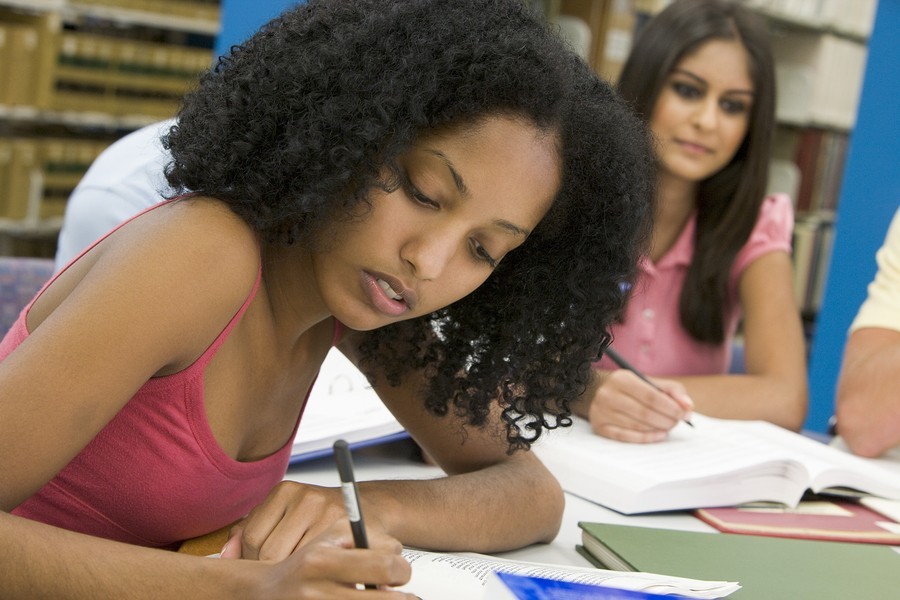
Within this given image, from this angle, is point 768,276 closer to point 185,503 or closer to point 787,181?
point 185,503

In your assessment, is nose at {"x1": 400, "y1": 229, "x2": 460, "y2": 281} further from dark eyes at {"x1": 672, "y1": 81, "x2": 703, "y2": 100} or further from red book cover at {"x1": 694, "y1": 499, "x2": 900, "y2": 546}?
dark eyes at {"x1": 672, "y1": 81, "x2": 703, "y2": 100}

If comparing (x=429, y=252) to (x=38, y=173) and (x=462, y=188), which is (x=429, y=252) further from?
(x=38, y=173)

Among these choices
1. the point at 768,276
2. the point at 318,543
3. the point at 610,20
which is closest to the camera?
the point at 318,543

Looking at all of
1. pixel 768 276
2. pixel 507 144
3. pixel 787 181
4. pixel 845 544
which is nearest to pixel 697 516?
pixel 845 544

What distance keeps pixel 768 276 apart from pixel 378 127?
125cm

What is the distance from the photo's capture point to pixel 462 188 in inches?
34.5

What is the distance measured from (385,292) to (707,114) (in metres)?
1.27

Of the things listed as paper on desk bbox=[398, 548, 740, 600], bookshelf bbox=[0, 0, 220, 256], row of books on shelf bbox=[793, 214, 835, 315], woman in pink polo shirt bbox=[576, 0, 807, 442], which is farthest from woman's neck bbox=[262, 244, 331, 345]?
row of books on shelf bbox=[793, 214, 835, 315]

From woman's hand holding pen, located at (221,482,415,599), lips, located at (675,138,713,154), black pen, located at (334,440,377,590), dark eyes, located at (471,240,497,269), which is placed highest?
lips, located at (675,138,713,154)

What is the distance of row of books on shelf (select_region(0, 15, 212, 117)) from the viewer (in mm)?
3256

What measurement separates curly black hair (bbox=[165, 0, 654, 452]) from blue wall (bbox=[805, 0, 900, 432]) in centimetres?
210

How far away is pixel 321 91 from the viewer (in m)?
0.90

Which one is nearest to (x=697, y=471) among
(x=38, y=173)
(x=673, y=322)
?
(x=673, y=322)

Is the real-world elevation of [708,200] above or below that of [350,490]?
above
